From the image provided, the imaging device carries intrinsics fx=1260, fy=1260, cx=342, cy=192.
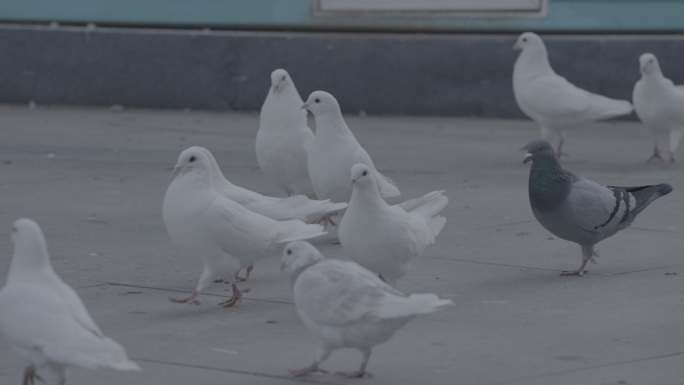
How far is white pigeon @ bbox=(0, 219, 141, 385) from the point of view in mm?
4336

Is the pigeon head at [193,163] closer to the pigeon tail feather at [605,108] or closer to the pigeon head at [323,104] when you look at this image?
the pigeon head at [323,104]

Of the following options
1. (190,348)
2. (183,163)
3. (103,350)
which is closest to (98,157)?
(183,163)

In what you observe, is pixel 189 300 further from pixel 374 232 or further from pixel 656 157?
pixel 656 157

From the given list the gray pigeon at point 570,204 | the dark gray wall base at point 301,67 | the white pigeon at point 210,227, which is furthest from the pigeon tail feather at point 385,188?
the dark gray wall base at point 301,67

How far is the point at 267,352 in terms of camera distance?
5648 millimetres

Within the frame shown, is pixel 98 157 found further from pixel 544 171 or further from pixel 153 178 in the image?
pixel 544 171

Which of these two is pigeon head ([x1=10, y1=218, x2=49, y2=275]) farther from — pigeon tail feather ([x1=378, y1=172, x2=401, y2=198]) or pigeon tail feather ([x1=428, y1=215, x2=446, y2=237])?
pigeon tail feather ([x1=378, y1=172, x2=401, y2=198])

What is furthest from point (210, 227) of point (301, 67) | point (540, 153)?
point (301, 67)

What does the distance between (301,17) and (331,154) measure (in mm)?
8437

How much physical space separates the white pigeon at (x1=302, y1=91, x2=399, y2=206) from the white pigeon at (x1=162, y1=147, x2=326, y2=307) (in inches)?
50.6

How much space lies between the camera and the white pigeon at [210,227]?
6359 mm

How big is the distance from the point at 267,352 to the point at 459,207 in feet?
13.9

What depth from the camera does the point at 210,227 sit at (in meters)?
6.34

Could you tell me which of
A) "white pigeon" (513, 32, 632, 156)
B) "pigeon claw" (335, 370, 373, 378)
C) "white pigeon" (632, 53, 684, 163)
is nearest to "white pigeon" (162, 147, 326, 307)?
"pigeon claw" (335, 370, 373, 378)
